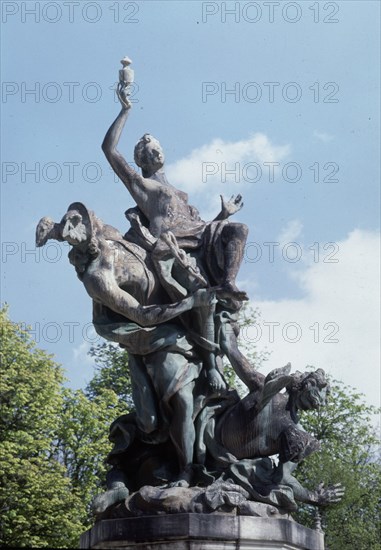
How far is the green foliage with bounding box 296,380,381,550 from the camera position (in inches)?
1201

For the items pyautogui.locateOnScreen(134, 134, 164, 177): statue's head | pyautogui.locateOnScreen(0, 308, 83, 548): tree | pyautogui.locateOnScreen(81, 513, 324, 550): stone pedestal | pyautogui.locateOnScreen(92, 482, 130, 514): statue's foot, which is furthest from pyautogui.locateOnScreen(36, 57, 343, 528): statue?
pyautogui.locateOnScreen(0, 308, 83, 548): tree

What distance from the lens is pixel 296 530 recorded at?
37.5 ft

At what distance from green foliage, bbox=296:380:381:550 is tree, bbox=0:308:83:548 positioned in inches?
256

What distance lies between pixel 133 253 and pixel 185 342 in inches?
47.3

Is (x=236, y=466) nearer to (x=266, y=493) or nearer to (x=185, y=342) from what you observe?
(x=266, y=493)

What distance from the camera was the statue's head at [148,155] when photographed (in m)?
13.5

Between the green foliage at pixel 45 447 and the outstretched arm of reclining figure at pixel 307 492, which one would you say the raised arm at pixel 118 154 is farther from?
the green foliage at pixel 45 447

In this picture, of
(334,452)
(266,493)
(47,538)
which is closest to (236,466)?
(266,493)

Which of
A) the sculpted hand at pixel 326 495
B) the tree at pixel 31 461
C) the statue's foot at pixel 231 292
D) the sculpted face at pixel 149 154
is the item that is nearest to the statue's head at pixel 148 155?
the sculpted face at pixel 149 154

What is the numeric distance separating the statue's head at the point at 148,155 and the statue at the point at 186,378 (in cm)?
104

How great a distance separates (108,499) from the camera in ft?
38.6

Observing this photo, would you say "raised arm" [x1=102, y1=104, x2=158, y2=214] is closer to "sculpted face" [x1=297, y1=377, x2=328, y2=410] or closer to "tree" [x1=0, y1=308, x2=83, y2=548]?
"sculpted face" [x1=297, y1=377, x2=328, y2=410]

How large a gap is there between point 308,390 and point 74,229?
310 cm

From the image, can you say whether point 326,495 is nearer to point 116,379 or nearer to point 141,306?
point 141,306
